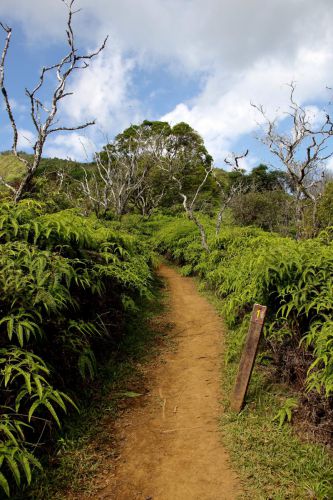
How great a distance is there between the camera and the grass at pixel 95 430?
3141 mm

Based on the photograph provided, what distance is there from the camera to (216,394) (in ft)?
15.5

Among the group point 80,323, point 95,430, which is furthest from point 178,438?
point 80,323

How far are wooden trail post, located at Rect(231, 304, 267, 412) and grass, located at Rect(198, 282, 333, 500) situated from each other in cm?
14

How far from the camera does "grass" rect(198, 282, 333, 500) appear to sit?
3.07m

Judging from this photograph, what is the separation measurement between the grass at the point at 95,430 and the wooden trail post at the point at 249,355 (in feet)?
4.21

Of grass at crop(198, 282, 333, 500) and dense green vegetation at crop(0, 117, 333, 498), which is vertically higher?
dense green vegetation at crop(0, 117, 333, 498)

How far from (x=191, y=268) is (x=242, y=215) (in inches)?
421

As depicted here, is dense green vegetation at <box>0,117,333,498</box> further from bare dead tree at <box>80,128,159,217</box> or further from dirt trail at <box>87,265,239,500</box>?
bare dead tree at <box>80,128,159,217</box>

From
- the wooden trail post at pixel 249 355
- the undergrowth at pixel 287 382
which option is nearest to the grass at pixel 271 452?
the undergrowth at pixel 287 382

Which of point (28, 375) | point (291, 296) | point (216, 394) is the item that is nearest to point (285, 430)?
point (216, 394)

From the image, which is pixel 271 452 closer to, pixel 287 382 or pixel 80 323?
pixel 287 382

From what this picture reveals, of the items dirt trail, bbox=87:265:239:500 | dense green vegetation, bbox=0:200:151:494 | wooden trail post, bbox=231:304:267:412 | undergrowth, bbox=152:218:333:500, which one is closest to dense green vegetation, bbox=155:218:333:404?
undergrowth, bbox=152:218:333:500

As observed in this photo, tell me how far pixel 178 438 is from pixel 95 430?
0.90 meters

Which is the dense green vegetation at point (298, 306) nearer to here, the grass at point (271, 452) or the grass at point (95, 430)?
the grass at point (271, 452)
